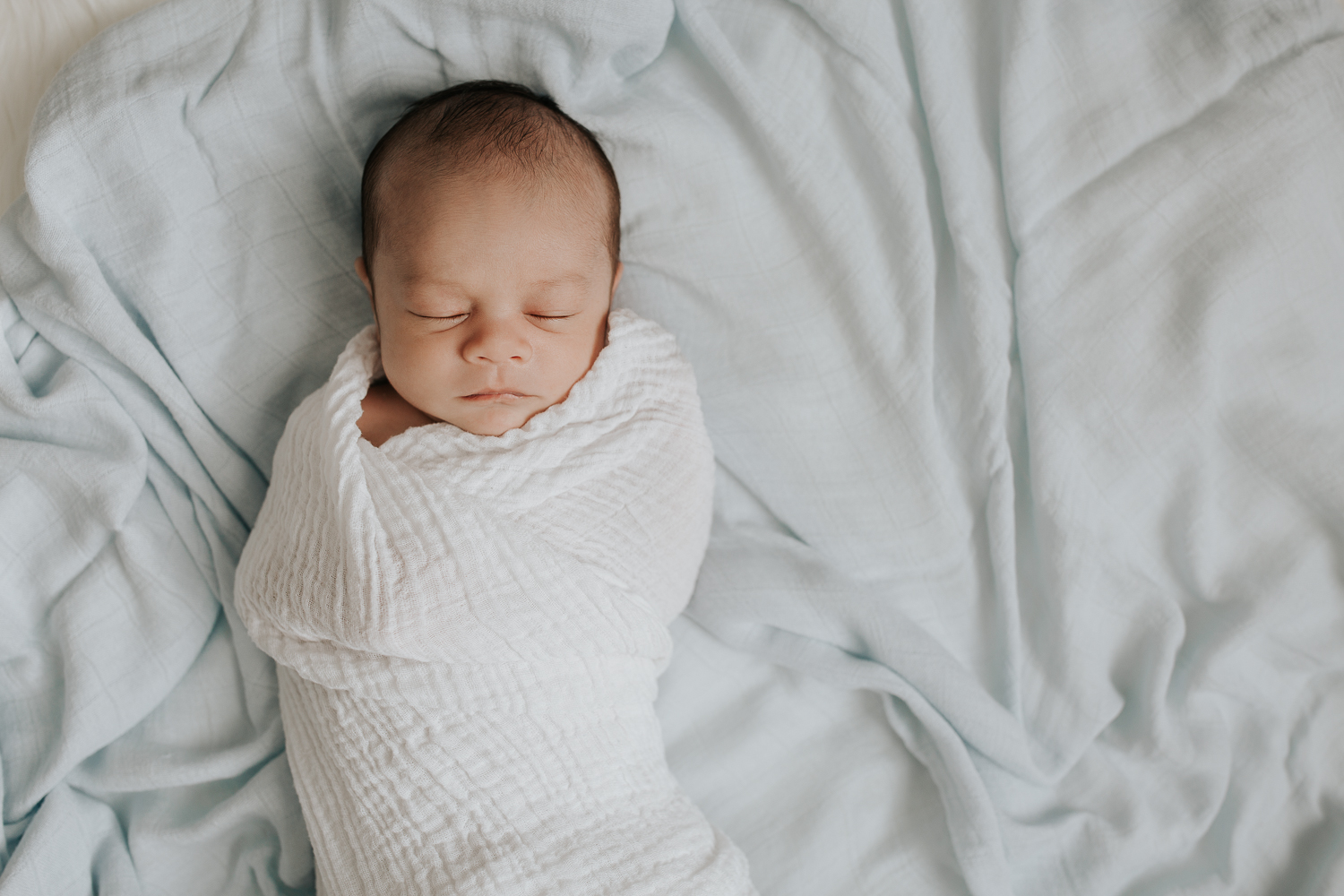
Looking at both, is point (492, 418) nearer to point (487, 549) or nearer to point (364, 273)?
point (487, 549)

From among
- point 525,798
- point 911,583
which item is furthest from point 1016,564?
point 525,798

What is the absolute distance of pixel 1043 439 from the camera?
113 centimetres

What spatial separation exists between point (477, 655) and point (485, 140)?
0.58m

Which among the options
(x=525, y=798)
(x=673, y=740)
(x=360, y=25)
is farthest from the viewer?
(x=673, y=740)

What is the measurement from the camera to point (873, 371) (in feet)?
3.86

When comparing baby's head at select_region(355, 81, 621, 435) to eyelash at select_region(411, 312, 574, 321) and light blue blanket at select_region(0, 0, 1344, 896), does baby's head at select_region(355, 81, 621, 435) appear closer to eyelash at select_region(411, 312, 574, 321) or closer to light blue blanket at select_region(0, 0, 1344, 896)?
eyelash at select_region(411, 312, 574, 321)

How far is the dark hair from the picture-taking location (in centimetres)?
100

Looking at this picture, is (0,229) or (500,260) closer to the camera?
(500,260)

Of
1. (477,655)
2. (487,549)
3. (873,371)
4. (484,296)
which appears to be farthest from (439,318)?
(873,371)

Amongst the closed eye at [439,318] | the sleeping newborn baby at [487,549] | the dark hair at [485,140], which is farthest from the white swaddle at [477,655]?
the dark hair at [485,140]

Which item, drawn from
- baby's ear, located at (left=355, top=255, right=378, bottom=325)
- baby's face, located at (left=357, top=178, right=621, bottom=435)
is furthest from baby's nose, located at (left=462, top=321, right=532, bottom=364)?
baby's ear, located at (left=355, top=255, right=378, bottom=325)

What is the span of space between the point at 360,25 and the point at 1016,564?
1125mm

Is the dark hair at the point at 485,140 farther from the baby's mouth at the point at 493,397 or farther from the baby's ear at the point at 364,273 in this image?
the baby's mouth at the point at 493,397

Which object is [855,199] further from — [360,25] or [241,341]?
[241,341]
